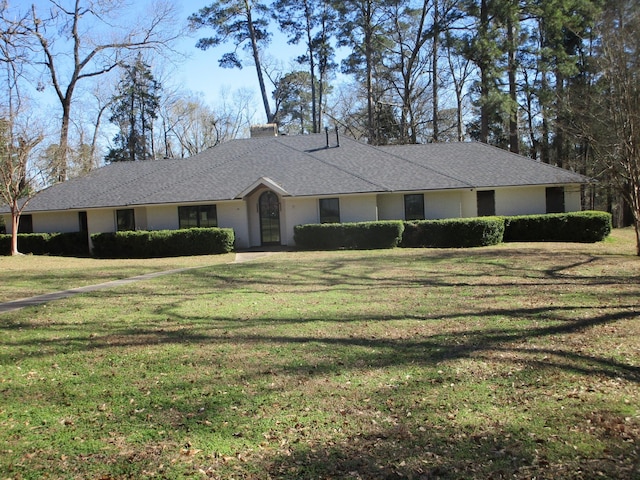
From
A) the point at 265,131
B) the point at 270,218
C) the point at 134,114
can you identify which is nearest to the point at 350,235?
the point at 270,218

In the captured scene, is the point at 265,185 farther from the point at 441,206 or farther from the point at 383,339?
the point at 383,339

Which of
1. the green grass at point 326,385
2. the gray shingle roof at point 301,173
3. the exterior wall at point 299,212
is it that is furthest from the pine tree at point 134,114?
the green grass at point 326,385

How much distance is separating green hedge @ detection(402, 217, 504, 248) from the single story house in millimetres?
2342

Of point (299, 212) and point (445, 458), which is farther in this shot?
point (299, 212)

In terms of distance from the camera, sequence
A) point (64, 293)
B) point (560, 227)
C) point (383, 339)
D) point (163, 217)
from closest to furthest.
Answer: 1. point (383, 339)
2. point (64, 293)
3. point (560, 227)
4. point (163, 217)

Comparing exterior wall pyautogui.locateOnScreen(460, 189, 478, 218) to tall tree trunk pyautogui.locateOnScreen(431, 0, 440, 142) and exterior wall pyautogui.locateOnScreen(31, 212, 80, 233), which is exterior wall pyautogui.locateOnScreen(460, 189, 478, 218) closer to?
tall tree trunk pyautogui.locateOnScreen(431, 0, 440, 142)

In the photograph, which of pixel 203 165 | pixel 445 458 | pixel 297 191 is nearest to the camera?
pixel 445 458

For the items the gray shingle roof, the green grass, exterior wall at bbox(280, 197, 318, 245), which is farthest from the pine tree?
the green grass

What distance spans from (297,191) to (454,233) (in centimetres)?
727

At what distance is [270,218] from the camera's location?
25.3 meters

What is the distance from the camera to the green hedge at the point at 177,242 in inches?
896

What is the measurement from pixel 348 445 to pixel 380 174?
22.2m

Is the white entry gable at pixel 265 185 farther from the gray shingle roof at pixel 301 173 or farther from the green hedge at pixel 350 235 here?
the green hedge at pixel 350 235

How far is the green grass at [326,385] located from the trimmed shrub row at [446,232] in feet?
33.8
